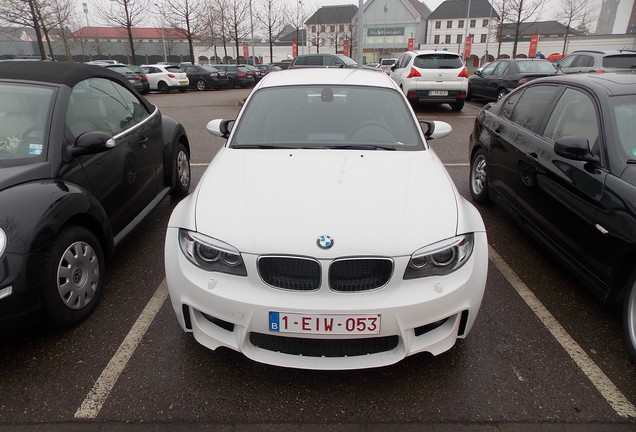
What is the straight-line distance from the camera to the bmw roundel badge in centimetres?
208

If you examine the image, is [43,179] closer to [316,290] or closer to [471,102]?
[316,290]

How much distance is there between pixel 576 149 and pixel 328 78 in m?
2.06

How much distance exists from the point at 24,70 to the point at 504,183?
4.29 metres

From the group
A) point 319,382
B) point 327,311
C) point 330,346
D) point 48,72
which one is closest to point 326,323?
point 327,311

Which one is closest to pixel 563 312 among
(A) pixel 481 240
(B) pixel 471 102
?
(A) pixel 481 240

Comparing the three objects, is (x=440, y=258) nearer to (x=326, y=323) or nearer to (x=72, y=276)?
(x=326, y=323)

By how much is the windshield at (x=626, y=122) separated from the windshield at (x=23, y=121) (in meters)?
3.85

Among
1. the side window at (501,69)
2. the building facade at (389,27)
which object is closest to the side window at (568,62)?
the side window at (501,69)

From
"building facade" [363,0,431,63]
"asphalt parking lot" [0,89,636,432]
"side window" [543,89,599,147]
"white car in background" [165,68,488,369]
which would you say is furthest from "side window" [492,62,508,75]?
"building facade" [363,0,431,63]

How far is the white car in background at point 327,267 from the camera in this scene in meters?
2.06

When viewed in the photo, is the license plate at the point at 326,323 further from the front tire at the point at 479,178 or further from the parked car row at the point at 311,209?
the front tire at the point at 479,178

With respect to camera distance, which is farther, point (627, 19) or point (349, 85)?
point (627, 19)

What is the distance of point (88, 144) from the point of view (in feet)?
9.77

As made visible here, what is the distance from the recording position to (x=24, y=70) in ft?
10.9
